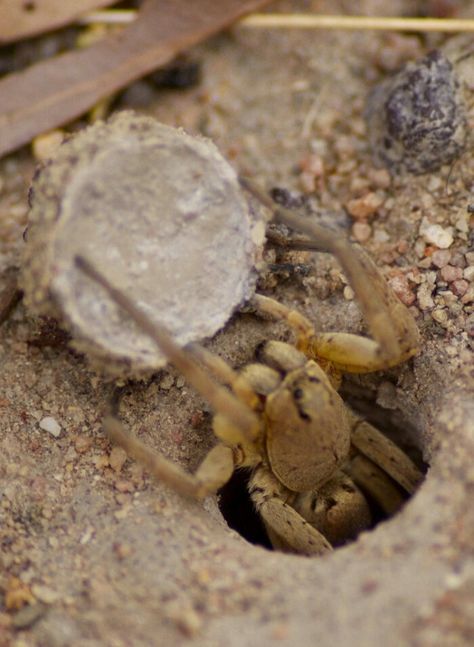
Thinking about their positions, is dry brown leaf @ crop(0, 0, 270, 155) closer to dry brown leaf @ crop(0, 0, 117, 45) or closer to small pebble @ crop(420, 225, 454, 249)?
dry brown leaf @ crop(0, 0, 117, 45)

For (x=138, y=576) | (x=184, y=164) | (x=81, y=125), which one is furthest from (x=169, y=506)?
(x=81, y=125)

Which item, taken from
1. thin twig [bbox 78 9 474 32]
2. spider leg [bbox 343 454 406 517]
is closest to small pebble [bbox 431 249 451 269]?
spider leg [bbox 343 454 406 517]

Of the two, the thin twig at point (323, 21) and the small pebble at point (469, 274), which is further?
the thin twig at point (323, 21)

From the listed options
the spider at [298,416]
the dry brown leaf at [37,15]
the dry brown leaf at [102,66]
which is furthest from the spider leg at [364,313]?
the dry brown leaf at [37,15]

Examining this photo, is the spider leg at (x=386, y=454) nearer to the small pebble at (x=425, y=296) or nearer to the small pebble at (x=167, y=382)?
the small pebble at (x=425, y=296)

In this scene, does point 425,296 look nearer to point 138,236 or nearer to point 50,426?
point 138,236

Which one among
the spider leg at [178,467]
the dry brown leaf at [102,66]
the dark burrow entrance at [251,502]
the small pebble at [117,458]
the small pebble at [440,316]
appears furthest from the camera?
the dry brown leaf at [102,66]

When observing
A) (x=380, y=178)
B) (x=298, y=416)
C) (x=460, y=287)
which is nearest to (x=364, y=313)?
(x=298, y=416)
